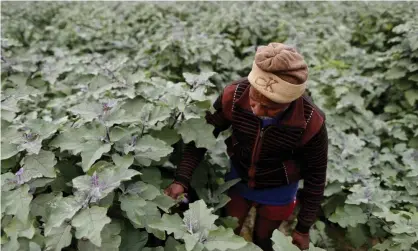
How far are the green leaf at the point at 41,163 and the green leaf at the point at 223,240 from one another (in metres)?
0.80

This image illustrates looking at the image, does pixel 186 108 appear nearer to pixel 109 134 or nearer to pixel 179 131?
pixel 179 131

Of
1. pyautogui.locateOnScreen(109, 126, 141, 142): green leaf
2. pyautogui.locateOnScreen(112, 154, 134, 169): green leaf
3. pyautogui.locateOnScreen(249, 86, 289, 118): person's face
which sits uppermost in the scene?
pyautogui.locateOnScreen(249, 86, 289, 118): person's face

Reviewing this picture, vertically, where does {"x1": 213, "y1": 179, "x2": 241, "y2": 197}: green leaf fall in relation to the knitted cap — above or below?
below

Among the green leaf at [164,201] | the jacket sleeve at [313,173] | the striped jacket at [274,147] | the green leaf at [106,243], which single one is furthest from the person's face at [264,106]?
the green leaf at [106,243]

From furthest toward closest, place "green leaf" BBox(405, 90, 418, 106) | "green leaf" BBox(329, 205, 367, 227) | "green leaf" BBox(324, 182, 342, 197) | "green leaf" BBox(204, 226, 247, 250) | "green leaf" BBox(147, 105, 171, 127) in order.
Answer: "green leaf" BBox(405, 90, 418, 106) < "green leaf" BBox(324, 182, 342, 197) < "green leaf" BBox(329, 205, 367, 227) < "green leaf" BBox(147, 105, 171, 127) < "green leaf" BBox(204, 226, 247, 250)

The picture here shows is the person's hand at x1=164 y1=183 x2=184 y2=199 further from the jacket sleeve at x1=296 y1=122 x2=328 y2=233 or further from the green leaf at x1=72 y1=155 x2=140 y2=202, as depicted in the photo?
the jacket sleeve at x1=296 y1=122 x2=328 y2=233

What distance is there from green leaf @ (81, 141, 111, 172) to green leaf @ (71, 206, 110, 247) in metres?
0.24

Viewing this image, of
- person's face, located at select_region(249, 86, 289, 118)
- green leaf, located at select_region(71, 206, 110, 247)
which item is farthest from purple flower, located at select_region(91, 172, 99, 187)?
person's face, located at select_region(249, 86, 289, 118)

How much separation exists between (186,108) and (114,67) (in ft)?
3.46

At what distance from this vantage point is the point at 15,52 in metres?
3.64

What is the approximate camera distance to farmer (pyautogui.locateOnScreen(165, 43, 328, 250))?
1640mm

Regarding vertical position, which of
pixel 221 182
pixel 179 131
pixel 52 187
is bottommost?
pixel 221 182

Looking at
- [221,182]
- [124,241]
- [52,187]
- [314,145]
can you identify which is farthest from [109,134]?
[314,145]

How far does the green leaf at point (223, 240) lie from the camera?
5.08 ft
